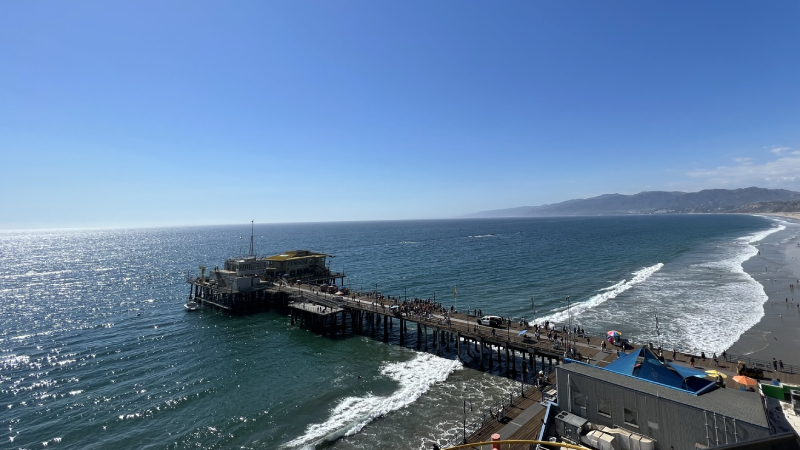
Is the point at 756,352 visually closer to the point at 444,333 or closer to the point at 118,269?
the point at 444,333

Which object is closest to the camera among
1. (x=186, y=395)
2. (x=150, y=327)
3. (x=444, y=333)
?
(x=186, y=395)

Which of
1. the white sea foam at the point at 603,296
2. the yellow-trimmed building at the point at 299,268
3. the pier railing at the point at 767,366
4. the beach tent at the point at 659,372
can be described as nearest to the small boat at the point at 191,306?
the yellow-trimmed building at the point at 299,268

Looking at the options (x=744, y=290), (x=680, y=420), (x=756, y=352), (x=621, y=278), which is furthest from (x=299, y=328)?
(x=744, y=290)

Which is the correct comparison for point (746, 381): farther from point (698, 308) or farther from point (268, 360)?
point (268, 360)

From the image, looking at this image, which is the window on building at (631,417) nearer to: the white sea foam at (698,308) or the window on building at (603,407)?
the window on building at (603,407)

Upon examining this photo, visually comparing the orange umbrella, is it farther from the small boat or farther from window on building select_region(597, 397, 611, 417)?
the small boat

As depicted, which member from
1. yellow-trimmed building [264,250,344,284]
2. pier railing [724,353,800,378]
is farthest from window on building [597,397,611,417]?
yellow-trimmed building [264,250,344,284]
